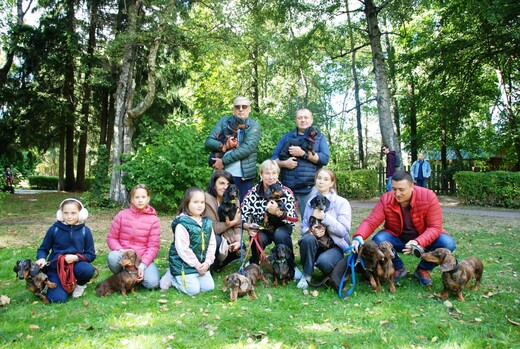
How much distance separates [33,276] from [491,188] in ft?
44.0

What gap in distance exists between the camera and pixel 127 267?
4102mm

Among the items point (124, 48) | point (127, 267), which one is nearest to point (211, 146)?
point (127, 267)

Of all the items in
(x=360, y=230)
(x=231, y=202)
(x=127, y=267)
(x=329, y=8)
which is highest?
(x=329, y=8)

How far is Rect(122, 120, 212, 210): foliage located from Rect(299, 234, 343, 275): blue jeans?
6.53 meters

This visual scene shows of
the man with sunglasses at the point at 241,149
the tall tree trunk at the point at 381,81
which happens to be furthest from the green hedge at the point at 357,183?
the man with sunglasses at the point at 241,149

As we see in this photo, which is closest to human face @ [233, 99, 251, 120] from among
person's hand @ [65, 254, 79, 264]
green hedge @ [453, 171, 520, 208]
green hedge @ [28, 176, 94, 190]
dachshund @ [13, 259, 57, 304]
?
person's hand @ [65, 254, 79, 264]

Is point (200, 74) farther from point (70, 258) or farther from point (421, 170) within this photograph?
point (70, 258)

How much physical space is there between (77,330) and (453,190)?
17.6 meters

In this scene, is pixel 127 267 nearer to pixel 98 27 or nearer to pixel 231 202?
pixel 231 202

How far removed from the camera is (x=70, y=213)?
411 cm

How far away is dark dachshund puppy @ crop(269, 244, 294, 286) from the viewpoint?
4402 mm

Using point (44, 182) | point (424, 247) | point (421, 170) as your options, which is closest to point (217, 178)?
point (424, 247)

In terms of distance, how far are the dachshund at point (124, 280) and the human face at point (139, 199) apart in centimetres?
62

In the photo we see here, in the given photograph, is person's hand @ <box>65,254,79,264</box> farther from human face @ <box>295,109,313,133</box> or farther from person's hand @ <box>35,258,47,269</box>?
human face @ <box>295,109,313,133</box>
